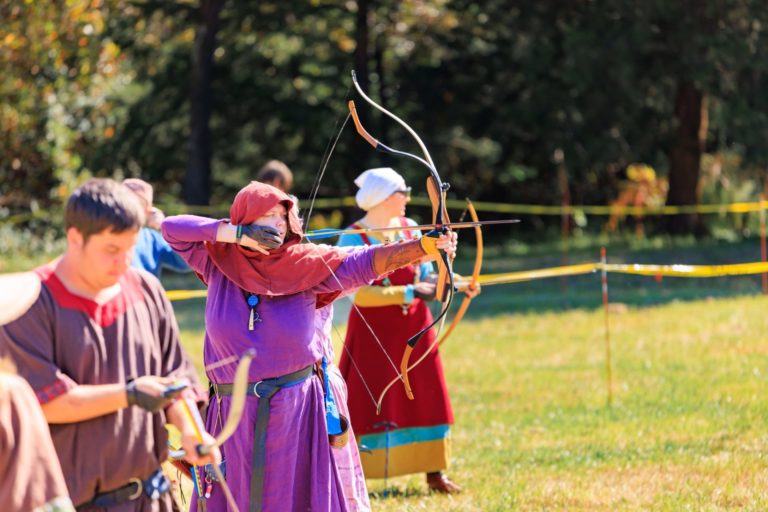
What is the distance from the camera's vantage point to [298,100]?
23.4 metres

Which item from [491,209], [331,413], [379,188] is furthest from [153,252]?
[491,209]

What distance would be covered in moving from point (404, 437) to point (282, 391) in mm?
2161

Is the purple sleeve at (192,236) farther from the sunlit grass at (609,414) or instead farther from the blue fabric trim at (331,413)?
the sunlit grass at (609,414)

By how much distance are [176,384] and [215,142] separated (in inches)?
823

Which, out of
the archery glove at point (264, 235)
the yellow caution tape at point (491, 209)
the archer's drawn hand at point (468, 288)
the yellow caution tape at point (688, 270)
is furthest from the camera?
the yellow caution tape at point (491, 209)

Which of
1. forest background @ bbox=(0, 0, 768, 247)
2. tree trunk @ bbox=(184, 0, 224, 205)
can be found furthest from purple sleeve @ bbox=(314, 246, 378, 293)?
tree trunk @ bbox=(184, 0, 224, 205)

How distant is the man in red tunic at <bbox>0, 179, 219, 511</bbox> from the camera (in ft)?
10.5

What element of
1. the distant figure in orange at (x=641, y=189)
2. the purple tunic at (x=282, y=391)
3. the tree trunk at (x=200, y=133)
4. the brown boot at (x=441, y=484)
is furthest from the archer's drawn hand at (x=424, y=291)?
the distant figure in orange at (x=641, y=189)

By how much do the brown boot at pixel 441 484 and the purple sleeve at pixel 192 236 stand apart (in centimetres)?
246

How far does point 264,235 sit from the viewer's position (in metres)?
4.46

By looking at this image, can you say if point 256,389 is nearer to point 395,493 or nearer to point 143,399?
point 143,399

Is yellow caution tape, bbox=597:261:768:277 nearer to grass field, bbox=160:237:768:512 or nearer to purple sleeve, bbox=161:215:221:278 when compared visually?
grass field, bbox=160:237:768:512

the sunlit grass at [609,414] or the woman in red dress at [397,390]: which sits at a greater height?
the woman in red dress at [397,390]

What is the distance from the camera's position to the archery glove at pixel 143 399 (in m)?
3.20
